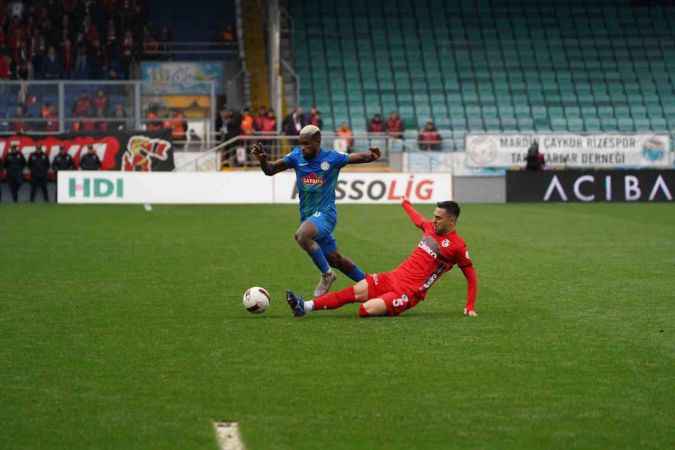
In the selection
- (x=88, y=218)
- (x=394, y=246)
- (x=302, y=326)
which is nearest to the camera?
(x=302, y=326)

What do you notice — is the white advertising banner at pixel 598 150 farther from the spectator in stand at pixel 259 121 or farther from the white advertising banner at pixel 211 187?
the spectator in stand at pixel 259 121

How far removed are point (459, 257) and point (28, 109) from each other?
2633 cm

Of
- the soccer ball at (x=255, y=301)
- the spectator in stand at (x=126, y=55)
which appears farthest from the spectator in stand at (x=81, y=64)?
the soccer ball at (x=255, y=301)

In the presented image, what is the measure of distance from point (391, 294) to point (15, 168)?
24.5m

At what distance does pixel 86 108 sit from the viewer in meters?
35.9

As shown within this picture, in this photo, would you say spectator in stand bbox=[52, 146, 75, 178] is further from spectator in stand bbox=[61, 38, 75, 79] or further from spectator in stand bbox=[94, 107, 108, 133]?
spectator in stand bbox=[61, 38, 75, 79]

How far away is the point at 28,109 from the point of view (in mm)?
35562

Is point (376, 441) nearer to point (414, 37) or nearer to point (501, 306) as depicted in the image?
point (501, 306)

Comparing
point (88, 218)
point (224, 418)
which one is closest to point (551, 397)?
point (224, 418)

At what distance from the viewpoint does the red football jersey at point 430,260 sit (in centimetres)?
1144

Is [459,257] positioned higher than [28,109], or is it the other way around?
[28,109]

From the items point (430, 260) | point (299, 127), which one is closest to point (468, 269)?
point (430, 260)

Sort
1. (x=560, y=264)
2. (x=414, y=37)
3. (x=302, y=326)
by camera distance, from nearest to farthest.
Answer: (x=302, y=326), (x=560, y=264), (x=414, y=37)

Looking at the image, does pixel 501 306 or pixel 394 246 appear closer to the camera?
pixel 501 306
